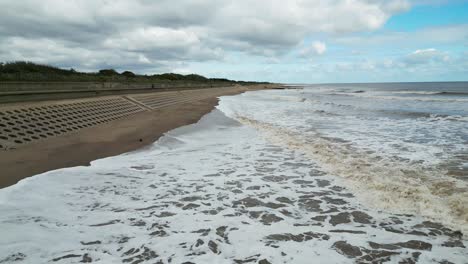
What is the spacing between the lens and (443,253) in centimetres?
425

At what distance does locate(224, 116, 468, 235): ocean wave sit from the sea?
2 centimetres

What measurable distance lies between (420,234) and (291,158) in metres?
5.18

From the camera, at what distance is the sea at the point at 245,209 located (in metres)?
4.33

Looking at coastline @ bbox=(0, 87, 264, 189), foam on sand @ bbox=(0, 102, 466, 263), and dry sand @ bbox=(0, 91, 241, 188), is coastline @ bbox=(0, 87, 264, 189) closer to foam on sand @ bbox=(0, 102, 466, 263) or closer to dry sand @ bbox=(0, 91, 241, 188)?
dry sand @ bbox=(0, 91, 241, 188)

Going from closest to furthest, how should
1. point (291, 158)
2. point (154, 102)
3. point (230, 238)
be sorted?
1. point (230, 238)
2. point (291, 158)
3. point (154, 102)

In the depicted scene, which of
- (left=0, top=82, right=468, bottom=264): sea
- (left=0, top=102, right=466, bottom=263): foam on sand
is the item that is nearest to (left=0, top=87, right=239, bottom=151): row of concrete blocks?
(left=0, top=82, right=468, bottom=264): sea

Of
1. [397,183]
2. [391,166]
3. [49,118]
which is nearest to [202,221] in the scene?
[397,183]

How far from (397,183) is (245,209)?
3.65 meters

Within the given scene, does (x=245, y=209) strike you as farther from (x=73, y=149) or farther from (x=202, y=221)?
(x=73, y=149)

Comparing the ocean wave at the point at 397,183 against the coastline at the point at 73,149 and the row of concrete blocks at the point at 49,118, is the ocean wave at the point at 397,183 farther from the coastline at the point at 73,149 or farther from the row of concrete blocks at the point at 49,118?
the row of concrete blocks at the point at 49,118

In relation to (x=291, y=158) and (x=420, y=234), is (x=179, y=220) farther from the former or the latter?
(x=291, y=158)

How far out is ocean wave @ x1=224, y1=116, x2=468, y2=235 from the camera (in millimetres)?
5629

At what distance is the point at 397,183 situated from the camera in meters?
7.09

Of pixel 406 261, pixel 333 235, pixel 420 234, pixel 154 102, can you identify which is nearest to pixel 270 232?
pixel 333 235
